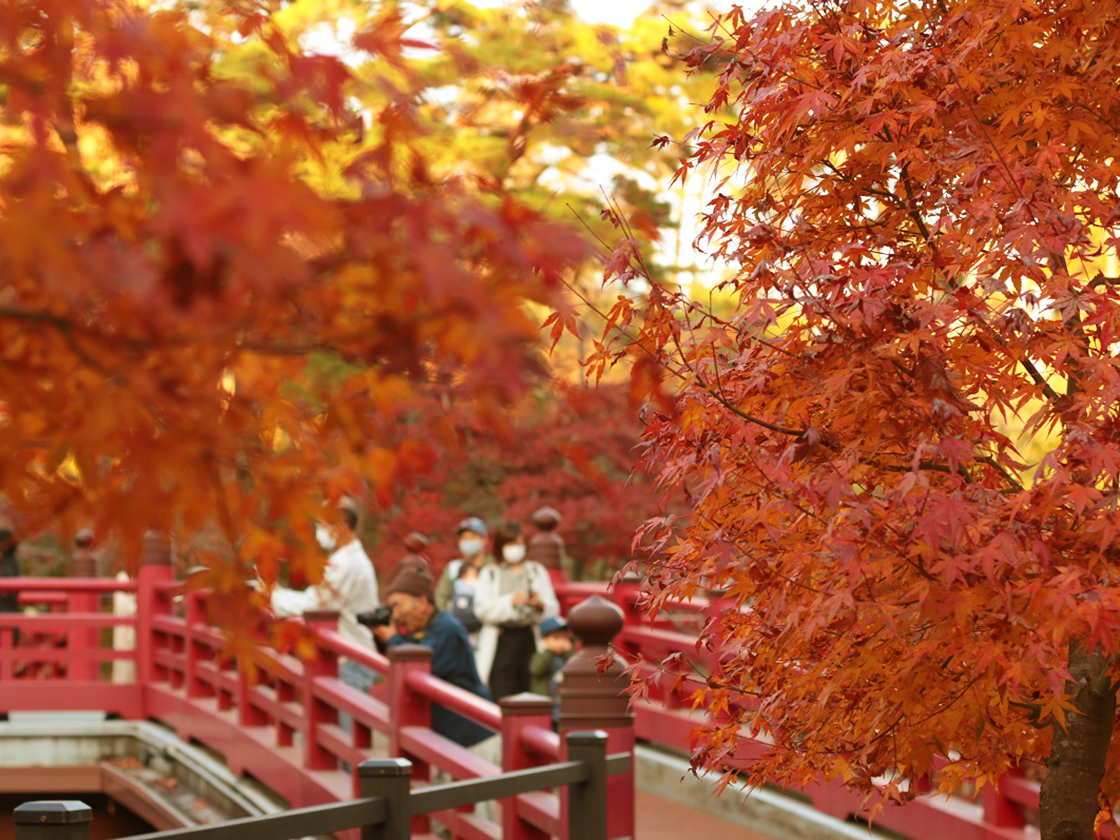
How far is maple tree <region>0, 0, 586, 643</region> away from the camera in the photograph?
4.33ft

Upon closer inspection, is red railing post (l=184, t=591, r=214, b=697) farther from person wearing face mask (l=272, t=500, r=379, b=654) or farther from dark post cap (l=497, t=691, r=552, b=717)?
dark post cap (l=497, t=691, r=552, b=717)

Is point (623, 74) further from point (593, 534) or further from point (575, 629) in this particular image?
point (593, 534)

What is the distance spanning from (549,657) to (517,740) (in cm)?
271

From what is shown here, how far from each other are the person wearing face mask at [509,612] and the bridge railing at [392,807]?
3.40m

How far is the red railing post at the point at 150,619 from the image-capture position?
10.7 meters

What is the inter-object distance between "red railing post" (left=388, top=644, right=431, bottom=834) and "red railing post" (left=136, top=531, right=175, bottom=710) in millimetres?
4848

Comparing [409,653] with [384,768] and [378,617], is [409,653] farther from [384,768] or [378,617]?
[384,768]

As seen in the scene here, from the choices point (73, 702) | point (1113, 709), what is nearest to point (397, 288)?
point (1113, 709)

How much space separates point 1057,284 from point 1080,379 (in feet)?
0.83

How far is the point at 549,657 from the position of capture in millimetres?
8148

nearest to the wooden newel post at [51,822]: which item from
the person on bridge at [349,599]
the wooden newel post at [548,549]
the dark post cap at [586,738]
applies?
the dark post cap at [586,738]

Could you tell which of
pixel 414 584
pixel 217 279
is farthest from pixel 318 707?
pixel 217 279

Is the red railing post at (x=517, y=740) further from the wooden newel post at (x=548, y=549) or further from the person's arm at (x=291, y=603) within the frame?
A: the wooden newel post at (x=548, y=549)

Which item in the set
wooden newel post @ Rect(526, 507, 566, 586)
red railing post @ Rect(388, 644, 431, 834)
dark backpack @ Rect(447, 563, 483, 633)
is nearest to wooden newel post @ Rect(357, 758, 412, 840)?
red railing post @ Rect(388, 644, 431, 834)
